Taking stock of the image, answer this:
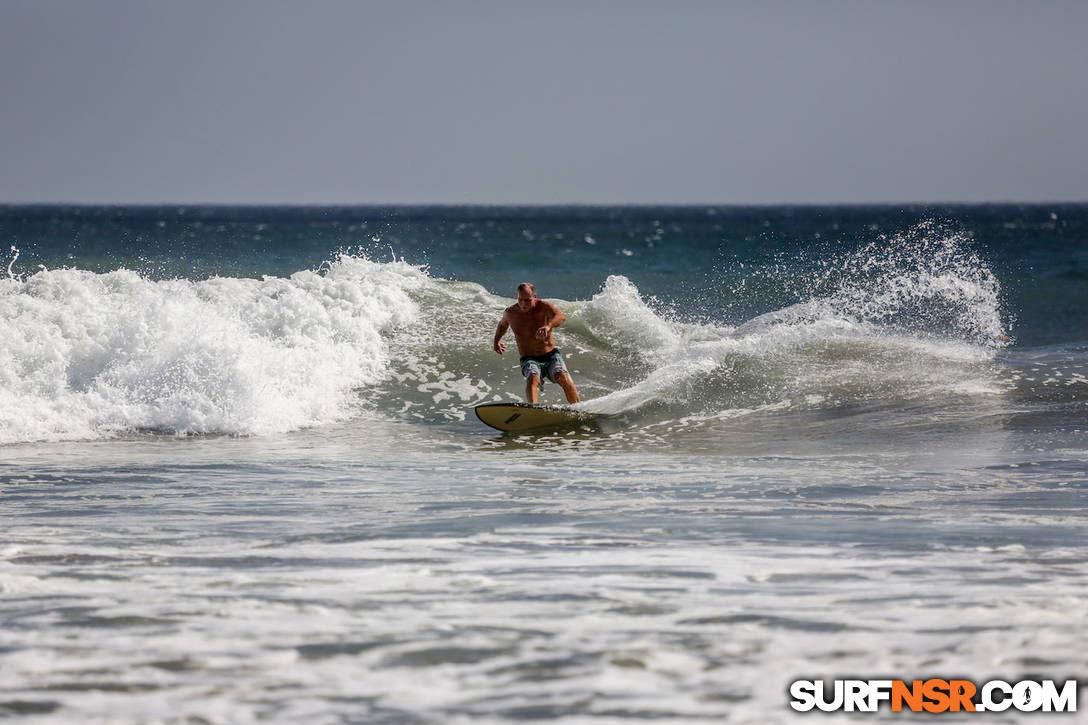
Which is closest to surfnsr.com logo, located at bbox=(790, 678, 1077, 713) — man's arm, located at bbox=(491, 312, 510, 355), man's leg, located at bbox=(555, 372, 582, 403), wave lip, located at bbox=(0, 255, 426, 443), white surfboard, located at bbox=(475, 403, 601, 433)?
white surfboard, located at bbox=(475, 403, 601, 433)

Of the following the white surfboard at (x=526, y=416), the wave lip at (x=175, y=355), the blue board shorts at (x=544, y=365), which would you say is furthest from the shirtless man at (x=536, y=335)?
the wave lip at (x=175, y=355)

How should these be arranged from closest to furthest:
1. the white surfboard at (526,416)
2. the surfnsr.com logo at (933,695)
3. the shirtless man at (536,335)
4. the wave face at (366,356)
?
1. the surfnsr.com logo at (933,695)
2. the white surfboard at (526,416)
3. the wave face at (366,356)
4. the shirtless man at (536,335)

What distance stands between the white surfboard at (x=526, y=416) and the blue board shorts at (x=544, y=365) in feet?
2.96

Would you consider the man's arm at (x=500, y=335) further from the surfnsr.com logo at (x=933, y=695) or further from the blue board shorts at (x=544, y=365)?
the surfnsr.com logo at (x=933, y=695)

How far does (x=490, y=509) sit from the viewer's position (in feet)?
22.7

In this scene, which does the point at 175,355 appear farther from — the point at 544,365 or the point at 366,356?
the point at 544,365

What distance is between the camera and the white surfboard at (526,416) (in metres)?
10.8

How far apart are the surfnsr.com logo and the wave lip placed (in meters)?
8.05

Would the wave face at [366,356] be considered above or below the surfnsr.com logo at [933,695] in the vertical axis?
above

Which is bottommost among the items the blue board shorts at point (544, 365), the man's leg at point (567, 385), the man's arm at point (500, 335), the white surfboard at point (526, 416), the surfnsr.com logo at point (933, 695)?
the surfnsr.com logo at point (933, 695)

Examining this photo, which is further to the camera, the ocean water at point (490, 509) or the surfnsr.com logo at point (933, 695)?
the ocean water at point (490, 509)

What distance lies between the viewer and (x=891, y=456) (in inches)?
362

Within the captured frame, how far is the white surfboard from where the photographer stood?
425 inches

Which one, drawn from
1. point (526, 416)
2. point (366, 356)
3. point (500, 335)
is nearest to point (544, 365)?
point (500, 335)
